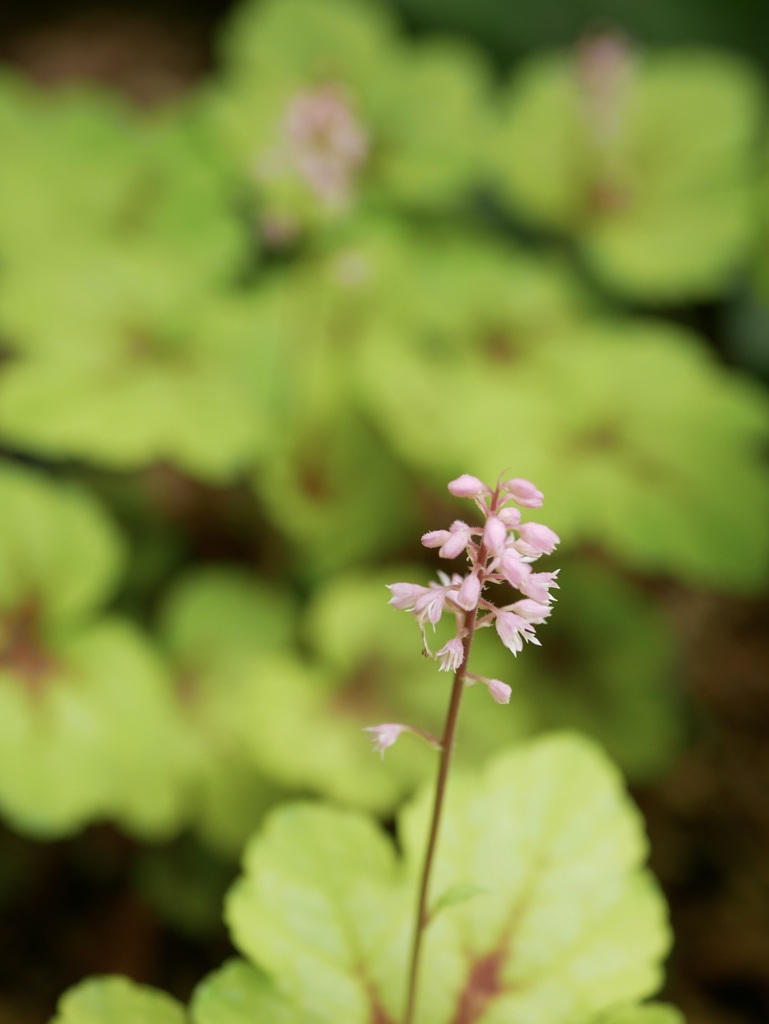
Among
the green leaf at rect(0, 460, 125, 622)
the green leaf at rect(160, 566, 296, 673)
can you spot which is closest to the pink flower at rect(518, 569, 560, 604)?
the green leaf at rect(0, 460, 125, 622)

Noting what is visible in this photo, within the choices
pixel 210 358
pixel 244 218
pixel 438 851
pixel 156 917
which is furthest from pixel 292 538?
pixel 438 851

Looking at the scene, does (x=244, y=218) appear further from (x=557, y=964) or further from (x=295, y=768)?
(x=557, y=964)

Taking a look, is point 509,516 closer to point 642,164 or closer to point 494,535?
point 494,535

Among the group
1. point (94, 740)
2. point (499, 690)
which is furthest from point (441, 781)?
point (94, 740)

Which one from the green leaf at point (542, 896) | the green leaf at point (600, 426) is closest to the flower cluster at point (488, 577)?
the green leaf at point (542, 896)

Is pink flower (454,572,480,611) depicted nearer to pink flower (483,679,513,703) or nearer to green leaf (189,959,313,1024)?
pink flower (483,679,513,703)

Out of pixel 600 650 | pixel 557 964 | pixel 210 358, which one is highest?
pixel 210 358
